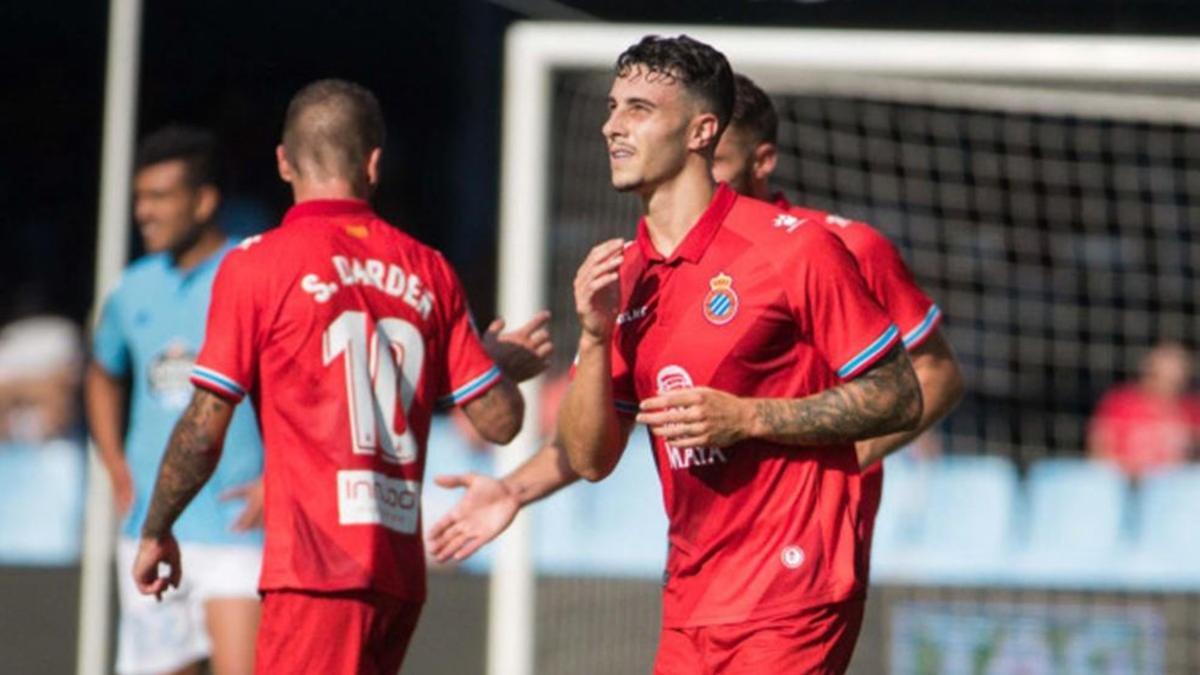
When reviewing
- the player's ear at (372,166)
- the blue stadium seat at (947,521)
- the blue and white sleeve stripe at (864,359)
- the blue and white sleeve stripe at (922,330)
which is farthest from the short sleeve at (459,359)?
the blue stadium seat at (947,521)

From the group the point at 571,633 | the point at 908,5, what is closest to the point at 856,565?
the point at 571,633

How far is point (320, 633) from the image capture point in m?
6.01

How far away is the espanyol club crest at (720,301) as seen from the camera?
5.39 metres

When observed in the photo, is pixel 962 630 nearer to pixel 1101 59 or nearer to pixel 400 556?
pixel 1101 59

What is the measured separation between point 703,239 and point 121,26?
14.7ft

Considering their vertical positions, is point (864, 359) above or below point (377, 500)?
above

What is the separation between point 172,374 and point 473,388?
7.50 ft

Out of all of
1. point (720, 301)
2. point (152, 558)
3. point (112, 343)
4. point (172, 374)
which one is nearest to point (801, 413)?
point (720, 301)

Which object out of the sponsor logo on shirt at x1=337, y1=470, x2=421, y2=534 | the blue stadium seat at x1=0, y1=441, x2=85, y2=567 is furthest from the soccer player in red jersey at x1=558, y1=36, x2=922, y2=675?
the blue stadium seat at x1=0, y1=441, x2=85, y2=567

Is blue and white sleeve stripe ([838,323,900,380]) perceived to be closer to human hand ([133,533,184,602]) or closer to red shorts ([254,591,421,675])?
red shorts ([254,591,421,675])

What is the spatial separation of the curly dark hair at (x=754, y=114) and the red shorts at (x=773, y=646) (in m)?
1.68

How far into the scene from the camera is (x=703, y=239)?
215 inches

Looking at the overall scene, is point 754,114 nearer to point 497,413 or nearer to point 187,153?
point 497,413

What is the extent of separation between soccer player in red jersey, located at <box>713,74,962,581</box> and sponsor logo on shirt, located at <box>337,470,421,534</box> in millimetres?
1252
